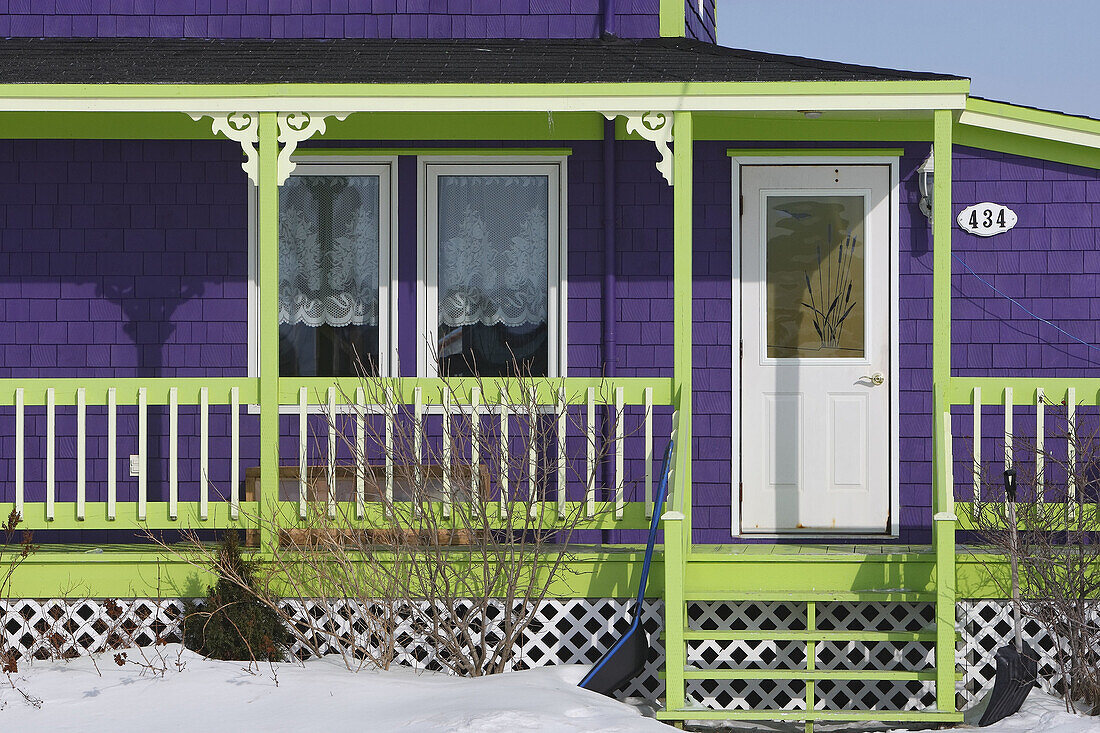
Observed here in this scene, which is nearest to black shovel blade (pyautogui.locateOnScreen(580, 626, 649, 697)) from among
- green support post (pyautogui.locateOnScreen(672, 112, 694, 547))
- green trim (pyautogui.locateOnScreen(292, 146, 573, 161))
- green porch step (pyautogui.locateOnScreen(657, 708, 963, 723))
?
green porch step (pyautogui.locateOnScreen(657, 708, 963, 723))

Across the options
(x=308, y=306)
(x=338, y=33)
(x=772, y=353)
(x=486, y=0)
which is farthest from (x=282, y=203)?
(x=772, y=353)

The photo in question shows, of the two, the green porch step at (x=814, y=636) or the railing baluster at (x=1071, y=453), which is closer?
the green porch step at (x=814, y=636)

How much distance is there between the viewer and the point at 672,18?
841 cm

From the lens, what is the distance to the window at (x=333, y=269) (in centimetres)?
805

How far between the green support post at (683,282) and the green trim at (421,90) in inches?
8.4

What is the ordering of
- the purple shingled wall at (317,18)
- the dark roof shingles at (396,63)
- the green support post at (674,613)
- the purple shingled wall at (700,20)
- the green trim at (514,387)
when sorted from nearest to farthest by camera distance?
1. the green support post at (674,613)
2. the green trim at (514,387)
3. the dark roof shingles at (396,63)
4. the purple shingled wall at (317,18)
5. the purple shingled wall at (700,20)

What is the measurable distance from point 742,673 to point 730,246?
2936mm

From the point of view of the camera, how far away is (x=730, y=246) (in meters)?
7.94

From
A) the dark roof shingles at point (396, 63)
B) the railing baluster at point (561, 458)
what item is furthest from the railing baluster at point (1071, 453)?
the railing baluster at point (561, 458)

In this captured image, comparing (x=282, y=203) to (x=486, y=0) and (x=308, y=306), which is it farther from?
(x=486, y=0)

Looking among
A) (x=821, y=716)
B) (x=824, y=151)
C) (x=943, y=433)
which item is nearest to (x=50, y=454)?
(x=821, y=716)

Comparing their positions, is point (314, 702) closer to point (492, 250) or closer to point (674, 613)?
point (674, 613)

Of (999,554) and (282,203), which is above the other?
(282,203)

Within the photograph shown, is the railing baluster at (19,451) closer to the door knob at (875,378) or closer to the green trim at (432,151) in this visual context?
the green trim at (432,151)
